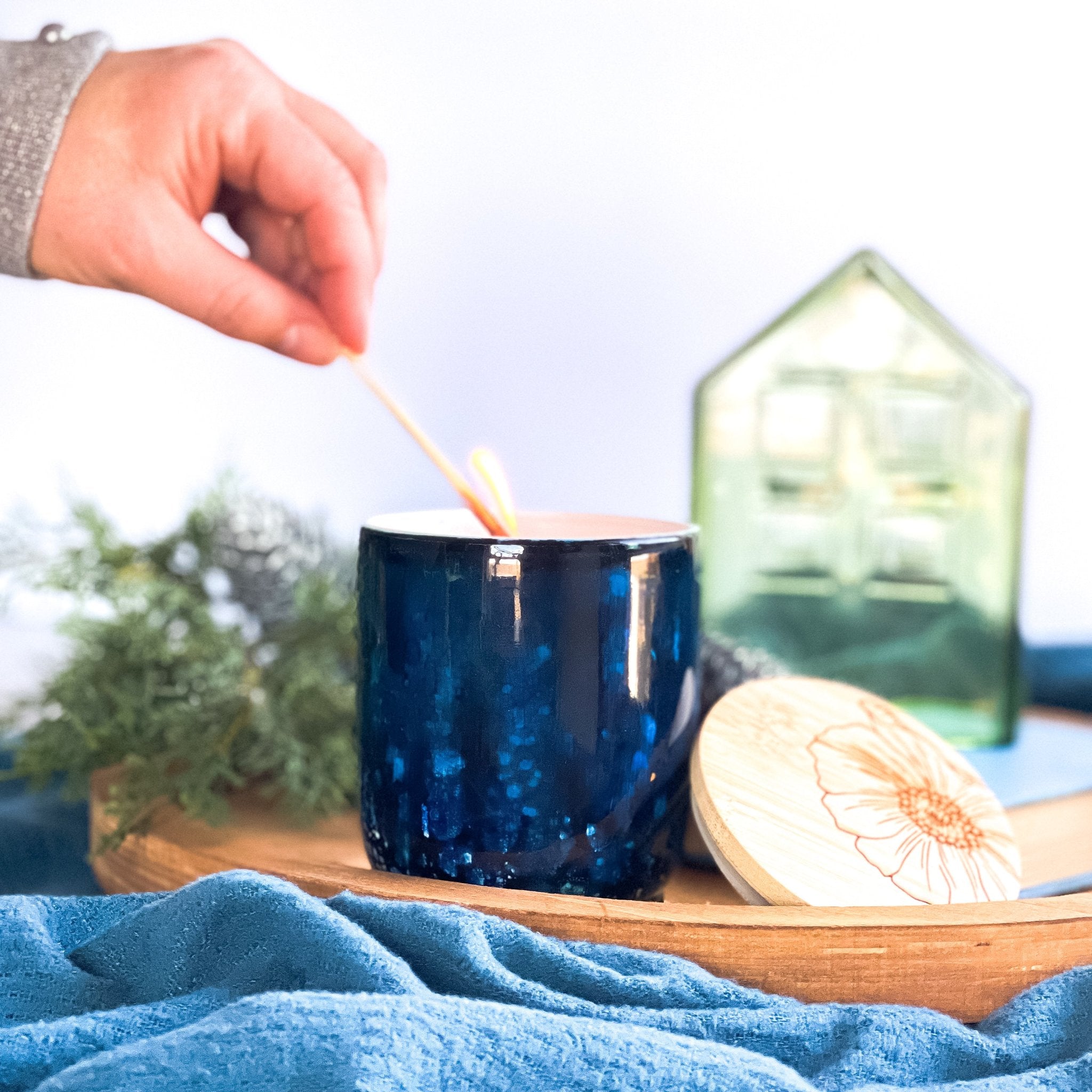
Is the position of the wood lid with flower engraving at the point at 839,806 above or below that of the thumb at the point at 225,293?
below

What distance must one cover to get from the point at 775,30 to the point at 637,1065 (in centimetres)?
73

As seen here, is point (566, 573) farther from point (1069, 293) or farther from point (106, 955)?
point (1069, 293)

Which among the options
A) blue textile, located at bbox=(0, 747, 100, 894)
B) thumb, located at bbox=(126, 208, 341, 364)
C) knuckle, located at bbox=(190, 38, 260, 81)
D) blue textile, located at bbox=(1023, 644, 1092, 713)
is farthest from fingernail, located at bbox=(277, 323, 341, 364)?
blue textile, located at bbox=(1023, 644, 1092, 713)

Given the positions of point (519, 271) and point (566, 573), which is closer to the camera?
point (566, 573)

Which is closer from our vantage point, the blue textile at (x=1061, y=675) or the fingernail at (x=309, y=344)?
the fingernail at (x=309, y=344)

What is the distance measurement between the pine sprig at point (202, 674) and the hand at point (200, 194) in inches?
5.5

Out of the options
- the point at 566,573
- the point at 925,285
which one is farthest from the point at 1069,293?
the point at 566,573

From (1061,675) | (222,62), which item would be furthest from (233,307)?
(1061,675)

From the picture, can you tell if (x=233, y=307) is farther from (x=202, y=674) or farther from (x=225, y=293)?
(x=202, y=674)

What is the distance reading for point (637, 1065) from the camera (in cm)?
26

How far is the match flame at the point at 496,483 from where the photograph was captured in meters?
0.42

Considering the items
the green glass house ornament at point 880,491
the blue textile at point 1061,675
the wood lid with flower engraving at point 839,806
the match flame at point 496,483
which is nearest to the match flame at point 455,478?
the match flame at point 496,483

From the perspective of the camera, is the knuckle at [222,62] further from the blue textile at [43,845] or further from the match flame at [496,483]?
the blue textile at [43,845]

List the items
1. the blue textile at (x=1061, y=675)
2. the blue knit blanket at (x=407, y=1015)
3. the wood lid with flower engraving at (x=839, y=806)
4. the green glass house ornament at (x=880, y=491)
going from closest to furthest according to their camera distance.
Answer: the blue knit blanket at (x=407, y=1015) < the wood lid with flower engraving at (x=839, y=806) < the green glass house ornament at (x=880, y=491) < the blue textile at (x=1061, y=675)
